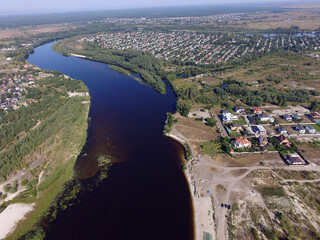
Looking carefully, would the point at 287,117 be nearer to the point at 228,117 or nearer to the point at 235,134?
the point at 228,117

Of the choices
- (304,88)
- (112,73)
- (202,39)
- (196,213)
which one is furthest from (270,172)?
(202,39)

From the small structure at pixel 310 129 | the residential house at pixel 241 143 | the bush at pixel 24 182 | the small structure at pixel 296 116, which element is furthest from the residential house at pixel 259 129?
the bush at pixel 24 182

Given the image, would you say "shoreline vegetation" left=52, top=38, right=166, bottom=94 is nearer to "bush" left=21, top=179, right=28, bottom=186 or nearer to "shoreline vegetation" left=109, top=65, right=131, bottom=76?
"shoreline vegetation" left=109, top=65, right=131, bottom=76

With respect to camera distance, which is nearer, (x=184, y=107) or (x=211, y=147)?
(x=211, y=147)

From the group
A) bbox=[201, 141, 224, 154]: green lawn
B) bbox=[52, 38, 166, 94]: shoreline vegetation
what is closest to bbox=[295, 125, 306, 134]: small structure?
bbox=[201, 141, 224, 154]: green lawn

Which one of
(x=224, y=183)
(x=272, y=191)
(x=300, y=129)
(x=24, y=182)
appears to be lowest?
(x=272, y=191)

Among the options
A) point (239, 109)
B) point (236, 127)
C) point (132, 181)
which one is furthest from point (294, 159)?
point (132, 181)

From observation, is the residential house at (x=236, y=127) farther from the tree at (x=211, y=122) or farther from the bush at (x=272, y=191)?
the bush at (x=272, y=191)
